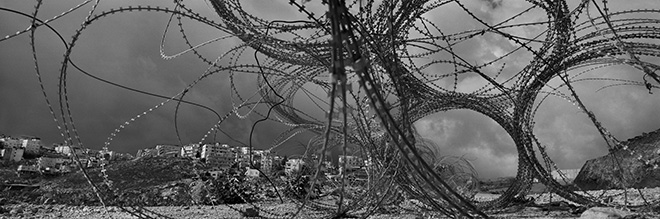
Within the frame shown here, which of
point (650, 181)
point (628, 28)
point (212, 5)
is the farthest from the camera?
Answer: point (650, 181)

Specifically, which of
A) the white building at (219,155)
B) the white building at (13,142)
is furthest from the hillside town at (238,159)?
the white building at (13,142)

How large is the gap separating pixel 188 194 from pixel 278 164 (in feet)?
9.55

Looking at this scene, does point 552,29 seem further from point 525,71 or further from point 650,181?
point 650,181

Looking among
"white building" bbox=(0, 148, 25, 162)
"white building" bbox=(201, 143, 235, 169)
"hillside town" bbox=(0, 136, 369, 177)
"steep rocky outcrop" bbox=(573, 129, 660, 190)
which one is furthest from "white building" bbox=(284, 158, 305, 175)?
"white building" bbox=(0, 148, 25, 162)

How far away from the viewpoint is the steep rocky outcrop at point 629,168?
9570 mm

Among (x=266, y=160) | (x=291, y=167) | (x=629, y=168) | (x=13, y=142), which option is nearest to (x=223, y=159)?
(x=266, y=160)

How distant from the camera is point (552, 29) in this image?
5301mm

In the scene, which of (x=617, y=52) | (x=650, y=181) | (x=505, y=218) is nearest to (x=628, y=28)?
(x=617, y=52)

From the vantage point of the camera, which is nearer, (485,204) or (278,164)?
(485,204)

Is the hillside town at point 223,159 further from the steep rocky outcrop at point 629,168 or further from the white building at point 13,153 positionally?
the white building at point 13,153

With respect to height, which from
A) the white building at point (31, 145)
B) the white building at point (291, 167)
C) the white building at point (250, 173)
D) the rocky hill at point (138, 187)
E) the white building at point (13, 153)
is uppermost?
the white building at point (291, 167)

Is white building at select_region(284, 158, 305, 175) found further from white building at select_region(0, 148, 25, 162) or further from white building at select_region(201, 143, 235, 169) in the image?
white building at select_region(0, 148, 25, 162)

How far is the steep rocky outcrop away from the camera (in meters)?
9.57

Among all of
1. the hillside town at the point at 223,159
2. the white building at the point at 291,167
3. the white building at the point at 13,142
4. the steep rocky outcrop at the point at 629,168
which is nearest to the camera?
the hillside town at the point at 223,159
